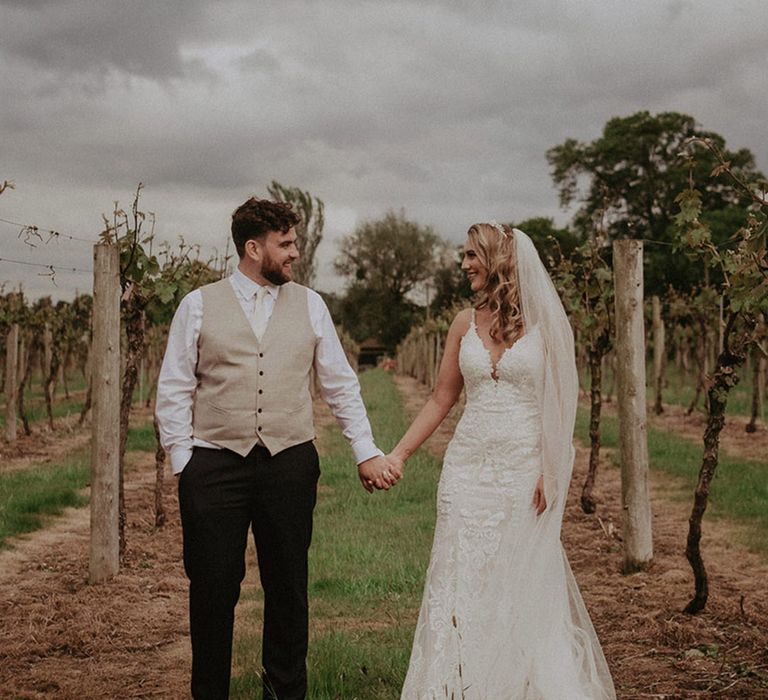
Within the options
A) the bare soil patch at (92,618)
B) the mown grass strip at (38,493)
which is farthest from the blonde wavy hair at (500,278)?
the mown grass strip at (38,493)

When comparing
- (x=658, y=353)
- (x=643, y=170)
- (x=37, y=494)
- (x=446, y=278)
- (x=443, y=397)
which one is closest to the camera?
(x=443, y=397)

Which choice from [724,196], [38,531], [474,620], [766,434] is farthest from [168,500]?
[724,196]

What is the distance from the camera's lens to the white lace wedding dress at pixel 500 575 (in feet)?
13.0

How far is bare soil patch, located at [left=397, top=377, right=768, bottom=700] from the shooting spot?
447cm

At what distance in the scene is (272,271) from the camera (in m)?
3.88

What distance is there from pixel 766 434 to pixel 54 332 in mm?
12126

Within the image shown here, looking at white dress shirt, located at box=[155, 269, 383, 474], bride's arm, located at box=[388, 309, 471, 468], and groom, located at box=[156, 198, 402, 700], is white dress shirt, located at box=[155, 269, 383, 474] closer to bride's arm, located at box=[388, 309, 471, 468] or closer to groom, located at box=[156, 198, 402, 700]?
groom, located at box=[156, 198, 402, 700]

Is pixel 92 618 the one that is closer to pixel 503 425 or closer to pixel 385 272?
pixel 503 425

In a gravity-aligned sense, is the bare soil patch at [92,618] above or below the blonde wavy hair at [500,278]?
below

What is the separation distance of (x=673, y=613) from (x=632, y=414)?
150cm

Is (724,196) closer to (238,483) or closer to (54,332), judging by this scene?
(54,332)

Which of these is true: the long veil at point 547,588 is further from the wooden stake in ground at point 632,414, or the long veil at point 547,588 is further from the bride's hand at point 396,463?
the wooden stake in ground at point 632,414

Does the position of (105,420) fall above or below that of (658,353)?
below

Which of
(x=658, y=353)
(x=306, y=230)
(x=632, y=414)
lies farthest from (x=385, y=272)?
(x=632, y=414)
